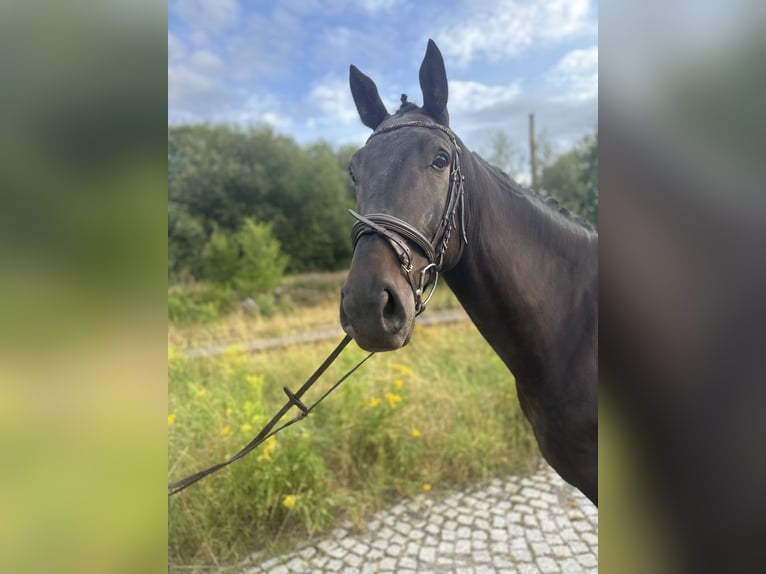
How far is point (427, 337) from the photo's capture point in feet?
24.1

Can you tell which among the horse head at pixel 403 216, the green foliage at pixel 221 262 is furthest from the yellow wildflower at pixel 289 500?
the green foliage at pixel 221 262

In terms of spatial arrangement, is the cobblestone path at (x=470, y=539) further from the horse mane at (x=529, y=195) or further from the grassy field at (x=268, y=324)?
the grassy field at (x=268, y=324)

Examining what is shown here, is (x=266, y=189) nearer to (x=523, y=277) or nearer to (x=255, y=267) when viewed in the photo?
(x=255, y=267)

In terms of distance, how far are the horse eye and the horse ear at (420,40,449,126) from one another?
0.27 metres

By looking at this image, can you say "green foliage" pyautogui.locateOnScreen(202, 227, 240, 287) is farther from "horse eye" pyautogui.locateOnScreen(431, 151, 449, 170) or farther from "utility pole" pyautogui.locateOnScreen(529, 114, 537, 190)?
"horse eye" pyautogui.locateOnScreen(431, 151, 449, 170)

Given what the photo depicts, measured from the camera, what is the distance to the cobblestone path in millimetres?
3018

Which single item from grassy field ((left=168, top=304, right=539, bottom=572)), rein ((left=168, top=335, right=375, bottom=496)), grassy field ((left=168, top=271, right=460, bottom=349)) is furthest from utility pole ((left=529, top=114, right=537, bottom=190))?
rein ((left=168, top=335, right=375, bottom=496))

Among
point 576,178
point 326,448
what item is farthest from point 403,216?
point 576,178

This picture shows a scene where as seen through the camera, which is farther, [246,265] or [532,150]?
[532,150]

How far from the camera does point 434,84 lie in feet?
5.81

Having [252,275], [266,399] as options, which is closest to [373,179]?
[266,399]

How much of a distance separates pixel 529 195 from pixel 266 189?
65.9ft

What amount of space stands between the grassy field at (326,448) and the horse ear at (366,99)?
2530mm
